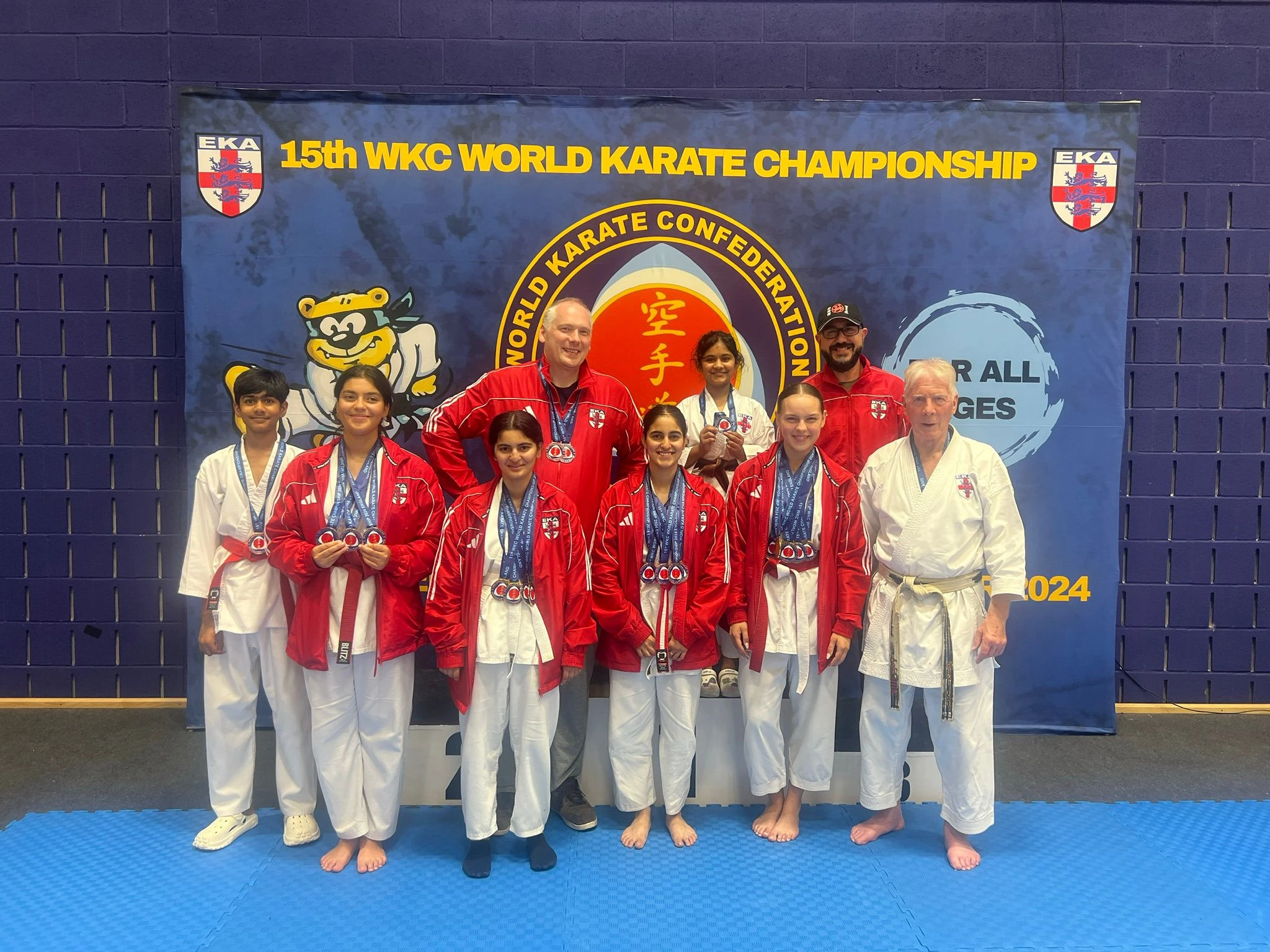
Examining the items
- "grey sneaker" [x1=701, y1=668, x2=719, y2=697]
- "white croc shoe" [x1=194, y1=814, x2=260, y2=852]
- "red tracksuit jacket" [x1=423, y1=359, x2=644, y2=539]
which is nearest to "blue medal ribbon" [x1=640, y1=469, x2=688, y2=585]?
"red tracksuit jacket" [x1=423, y1=359, x2=644, y2=539]

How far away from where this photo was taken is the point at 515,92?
12.9 ft

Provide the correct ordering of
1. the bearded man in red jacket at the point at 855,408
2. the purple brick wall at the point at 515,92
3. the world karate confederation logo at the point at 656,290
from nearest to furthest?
the bearded man in red jacket at the point at 855,408, the world karate confederation logo at the point at 656,290, the purple brick wall at the point at 515,92

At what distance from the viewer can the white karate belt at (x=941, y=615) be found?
8.51 feet

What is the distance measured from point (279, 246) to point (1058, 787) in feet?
13.6

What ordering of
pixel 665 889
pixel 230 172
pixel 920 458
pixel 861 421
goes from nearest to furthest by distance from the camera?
pixel 665 889 → pixel 920 458 → pixel 861 421 → pixel 230 172

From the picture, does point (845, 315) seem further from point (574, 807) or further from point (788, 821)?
point (574, 807)

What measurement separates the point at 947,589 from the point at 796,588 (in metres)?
0.50

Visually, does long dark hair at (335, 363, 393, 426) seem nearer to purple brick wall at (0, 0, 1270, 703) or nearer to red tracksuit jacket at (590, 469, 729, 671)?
red tracksuit jacket at (590, 469, 729, 671)

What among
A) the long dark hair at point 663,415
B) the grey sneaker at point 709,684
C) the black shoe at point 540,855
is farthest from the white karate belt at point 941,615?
the black shoe at point 540,855

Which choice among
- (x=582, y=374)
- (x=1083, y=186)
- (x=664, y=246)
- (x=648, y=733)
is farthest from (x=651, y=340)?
(x=1083, y=186)

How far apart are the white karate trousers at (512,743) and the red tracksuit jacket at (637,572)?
0.96ft

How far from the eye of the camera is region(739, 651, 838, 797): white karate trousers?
2760 mm

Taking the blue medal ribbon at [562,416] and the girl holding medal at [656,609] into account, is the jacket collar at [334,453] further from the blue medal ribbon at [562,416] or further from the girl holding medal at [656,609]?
the girl holding medal at [656,609]

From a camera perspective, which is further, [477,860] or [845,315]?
[845,315]
